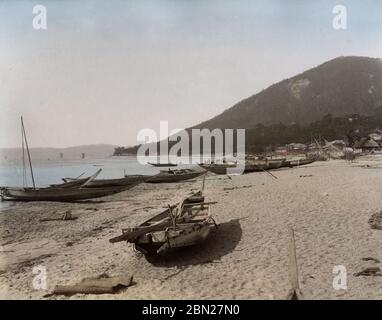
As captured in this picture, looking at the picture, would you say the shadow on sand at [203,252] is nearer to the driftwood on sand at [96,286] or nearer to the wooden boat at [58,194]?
the driftwood on sand at [96,286]

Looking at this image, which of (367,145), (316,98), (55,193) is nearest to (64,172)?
(55,193)

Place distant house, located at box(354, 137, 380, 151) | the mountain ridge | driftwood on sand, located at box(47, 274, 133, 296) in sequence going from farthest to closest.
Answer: the mountain ridge
distant house, located at box(354, 137, 380, 151)
driftwood on sand, located at box(47, 274, 133, 296)

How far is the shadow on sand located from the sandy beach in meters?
0.03

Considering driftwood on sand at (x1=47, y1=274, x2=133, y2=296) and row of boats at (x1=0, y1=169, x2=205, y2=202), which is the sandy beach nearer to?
driftwood on sand at (x1=47, y1=274, x2=133, y2=296)

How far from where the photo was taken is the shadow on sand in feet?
31.2

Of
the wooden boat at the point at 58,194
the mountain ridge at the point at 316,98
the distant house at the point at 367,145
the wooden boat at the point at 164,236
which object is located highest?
the mountain ridge at the point at 316,98

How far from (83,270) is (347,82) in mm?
184629

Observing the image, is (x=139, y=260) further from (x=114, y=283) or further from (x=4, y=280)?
(x=4, y=280)

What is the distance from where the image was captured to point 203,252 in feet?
33.0

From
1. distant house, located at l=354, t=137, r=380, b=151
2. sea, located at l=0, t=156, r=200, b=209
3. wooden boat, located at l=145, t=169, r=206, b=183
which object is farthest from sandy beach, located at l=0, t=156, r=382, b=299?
distant house, located at l=354, t=137, r=380, b=151

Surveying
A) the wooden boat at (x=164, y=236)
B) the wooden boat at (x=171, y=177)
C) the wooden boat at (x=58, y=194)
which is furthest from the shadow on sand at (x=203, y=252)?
the wooden boat at (x=171, y=177)

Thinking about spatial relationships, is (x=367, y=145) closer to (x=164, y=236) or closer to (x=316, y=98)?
(x=164, y=236)

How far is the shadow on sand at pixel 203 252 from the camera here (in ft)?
31.2

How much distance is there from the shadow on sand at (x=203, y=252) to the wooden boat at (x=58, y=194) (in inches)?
610
